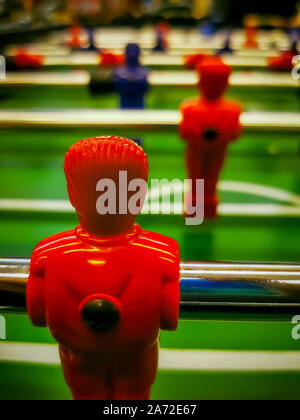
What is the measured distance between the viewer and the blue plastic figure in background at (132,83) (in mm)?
1271

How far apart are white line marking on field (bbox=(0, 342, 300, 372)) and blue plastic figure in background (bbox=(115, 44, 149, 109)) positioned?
31.1 inches

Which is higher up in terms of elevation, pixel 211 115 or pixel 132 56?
pixel 132 56

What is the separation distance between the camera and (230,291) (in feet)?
1.24

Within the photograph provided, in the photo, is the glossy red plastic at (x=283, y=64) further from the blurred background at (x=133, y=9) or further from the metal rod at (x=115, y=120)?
the blurred background at (x=133, y=9)

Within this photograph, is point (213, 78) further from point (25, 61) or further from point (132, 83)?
point (25, 61)

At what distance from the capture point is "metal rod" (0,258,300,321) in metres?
0.38

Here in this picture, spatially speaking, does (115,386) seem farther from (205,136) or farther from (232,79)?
(232,79)

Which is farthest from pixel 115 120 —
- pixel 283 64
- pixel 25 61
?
pixel 283 64

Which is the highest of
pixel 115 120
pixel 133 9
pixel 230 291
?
pixel 133 9

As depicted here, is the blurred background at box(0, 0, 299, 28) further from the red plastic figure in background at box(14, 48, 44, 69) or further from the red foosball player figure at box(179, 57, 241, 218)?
the red foosball player figure at box(179, 57, 241, 218)

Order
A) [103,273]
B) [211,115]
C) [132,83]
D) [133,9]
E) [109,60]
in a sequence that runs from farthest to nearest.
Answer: [133,9]
[109,60]
[132,83]
[211,115]
[103,273]

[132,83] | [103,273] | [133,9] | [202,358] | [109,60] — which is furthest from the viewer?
[133,9]

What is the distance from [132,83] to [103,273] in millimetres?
1024

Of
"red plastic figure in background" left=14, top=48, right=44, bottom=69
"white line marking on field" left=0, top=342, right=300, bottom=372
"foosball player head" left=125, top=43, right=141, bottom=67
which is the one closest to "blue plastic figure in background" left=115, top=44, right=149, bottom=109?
"foosball player head" left=125, top=43, right=141, bottom=67
